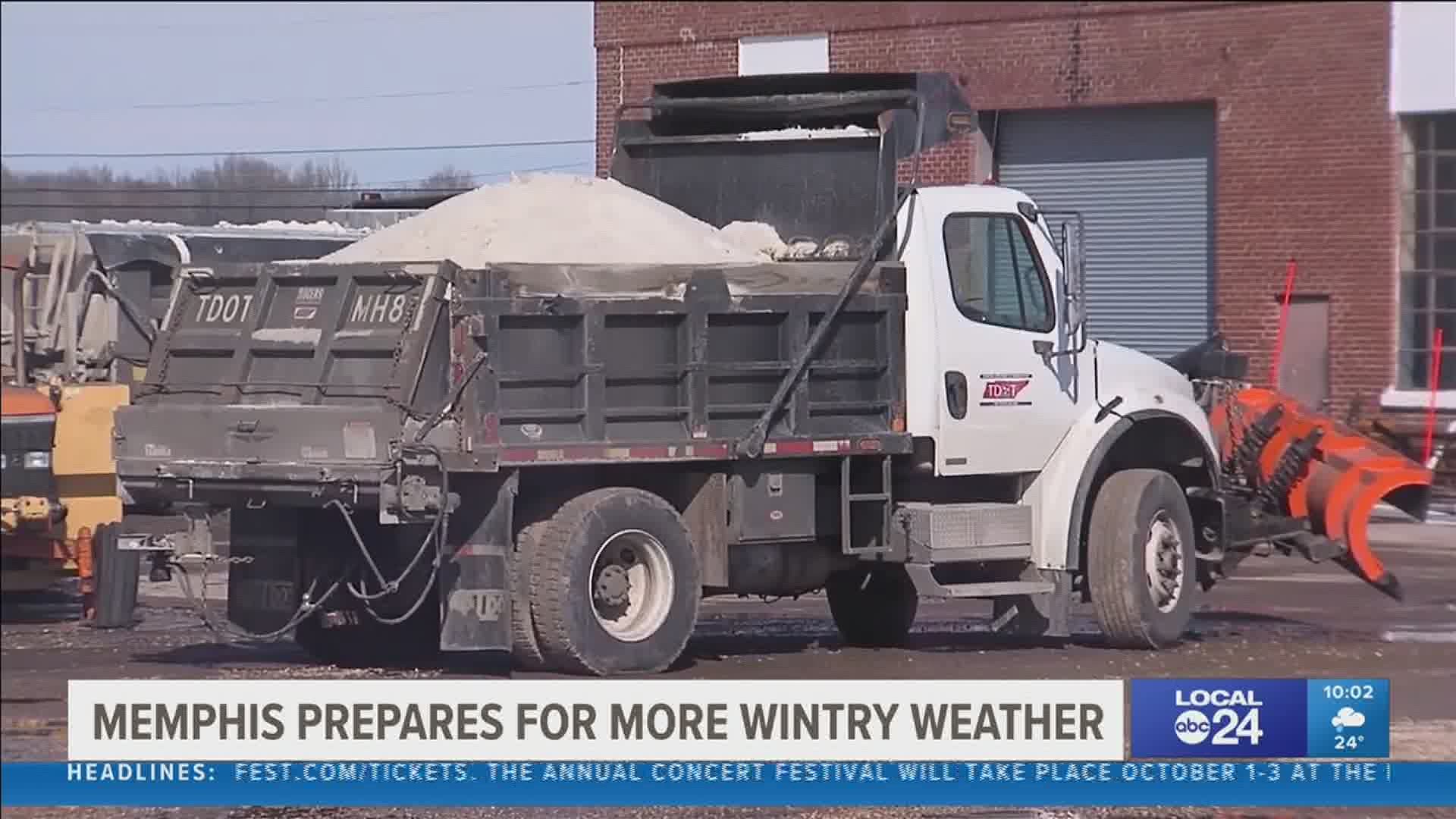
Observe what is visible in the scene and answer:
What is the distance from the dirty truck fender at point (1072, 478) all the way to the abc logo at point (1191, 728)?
3.21 m

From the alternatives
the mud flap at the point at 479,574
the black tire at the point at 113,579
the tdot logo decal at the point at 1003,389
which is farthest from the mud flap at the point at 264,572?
the tdot logo decal at the point at 1003,389

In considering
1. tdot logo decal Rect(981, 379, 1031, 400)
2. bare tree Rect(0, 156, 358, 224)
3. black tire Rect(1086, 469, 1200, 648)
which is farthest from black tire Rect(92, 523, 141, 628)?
black tire Rect(1086, 469, 1200, 648)

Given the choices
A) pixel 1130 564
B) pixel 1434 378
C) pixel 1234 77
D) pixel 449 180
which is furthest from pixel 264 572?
pixel 1434 378

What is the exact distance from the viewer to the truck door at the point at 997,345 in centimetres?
1031

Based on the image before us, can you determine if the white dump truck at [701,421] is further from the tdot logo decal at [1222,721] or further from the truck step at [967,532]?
the tdot logo decal at [1222,721]

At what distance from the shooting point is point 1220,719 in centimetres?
746

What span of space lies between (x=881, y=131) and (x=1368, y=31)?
3.28 meters

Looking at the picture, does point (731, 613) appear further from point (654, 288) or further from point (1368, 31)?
point (1368, 31)

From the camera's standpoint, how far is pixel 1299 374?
29.1 ft

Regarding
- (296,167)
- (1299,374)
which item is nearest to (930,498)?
(1299,374)

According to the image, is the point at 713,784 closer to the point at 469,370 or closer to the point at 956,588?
the point at 469,370

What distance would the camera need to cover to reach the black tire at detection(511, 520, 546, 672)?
9.33m

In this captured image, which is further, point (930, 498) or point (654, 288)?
point (930, 498)

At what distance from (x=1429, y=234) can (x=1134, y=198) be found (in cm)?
165
